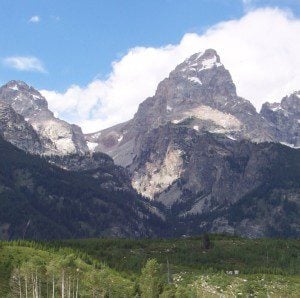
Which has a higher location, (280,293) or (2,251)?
(2,251)

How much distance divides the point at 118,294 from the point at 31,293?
1010 inches

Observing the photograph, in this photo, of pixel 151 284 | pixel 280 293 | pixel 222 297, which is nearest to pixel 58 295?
pixel 151 284

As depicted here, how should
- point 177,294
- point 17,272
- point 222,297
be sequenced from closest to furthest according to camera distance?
point 177,294 → point 17,272 → point 222,297

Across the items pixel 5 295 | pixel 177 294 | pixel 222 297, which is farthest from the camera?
pixel 222 297

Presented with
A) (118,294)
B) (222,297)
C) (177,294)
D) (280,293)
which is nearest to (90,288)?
(118,294)

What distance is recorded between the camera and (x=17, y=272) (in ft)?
545

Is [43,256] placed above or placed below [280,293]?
above

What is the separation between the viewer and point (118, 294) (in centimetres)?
17062

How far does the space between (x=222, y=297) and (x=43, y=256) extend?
197ft

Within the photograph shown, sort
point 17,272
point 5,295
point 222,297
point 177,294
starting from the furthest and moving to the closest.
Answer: point 222,297, point 17,272, point 5,295, point 177,294

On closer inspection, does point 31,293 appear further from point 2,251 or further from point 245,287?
point 245,287

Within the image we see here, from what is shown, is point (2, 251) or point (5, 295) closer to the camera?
point (5, 295)

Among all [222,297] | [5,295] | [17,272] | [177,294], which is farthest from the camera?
[222,297]

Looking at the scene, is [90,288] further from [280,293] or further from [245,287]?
[280,293]
